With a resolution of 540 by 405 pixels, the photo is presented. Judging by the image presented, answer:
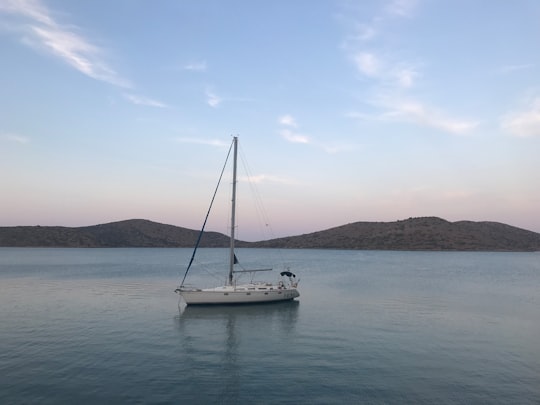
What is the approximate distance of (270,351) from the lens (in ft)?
84.6

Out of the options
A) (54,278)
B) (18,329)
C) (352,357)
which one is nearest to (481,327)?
(352,357)

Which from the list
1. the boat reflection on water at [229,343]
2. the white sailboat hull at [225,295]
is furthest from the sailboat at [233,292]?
the boat reflection on water at [229,343]

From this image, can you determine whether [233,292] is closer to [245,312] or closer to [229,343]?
[245,312]

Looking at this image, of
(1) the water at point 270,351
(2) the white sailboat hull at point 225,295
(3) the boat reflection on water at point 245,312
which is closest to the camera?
(1) the water at point 270,351

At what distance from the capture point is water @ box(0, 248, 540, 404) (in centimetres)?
1852

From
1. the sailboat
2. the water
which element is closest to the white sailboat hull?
the sailboat

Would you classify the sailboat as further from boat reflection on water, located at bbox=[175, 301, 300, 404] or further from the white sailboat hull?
boat reflection on water, located at bbox=[175, 301, 300, 404]

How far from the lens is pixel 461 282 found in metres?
68.6

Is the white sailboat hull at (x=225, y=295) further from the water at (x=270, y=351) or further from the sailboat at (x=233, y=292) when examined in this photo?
the water at (x=270, y=351)

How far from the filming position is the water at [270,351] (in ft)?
60.7

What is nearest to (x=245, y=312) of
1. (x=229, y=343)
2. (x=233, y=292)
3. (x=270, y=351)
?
(x=233, y=292)

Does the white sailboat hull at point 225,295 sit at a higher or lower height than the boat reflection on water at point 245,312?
higher

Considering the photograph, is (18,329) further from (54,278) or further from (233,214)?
(54,278)

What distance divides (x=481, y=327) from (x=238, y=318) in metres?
19.8
